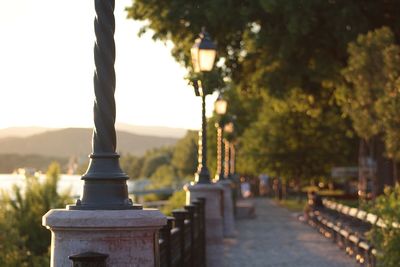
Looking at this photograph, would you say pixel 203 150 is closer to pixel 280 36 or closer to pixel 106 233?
pixel 280 36

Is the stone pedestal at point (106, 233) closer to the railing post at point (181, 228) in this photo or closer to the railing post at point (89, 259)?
the railing post at point (89, 259)

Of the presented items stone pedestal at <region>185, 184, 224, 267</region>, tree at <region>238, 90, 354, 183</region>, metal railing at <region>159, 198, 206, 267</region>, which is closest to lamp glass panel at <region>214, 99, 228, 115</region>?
stone pedestal at <region>185, 184, 224, 267</region>

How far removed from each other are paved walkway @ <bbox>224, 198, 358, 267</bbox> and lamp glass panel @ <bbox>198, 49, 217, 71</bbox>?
4046 mm

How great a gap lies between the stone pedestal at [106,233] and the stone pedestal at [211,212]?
1366cm

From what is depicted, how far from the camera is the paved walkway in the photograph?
1930 cm

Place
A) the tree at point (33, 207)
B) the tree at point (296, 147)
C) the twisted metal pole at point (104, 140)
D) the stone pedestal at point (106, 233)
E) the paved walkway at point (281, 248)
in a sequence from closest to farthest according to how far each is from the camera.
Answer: the stone pedestal at point (106, 233) < the twisted metal pole at point (104, 140) < the tree at point (33, 207) < the paved walkway at point (281, 248) < the tree at point (296, 147)

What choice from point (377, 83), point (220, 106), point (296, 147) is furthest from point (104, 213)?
point (296, 147)

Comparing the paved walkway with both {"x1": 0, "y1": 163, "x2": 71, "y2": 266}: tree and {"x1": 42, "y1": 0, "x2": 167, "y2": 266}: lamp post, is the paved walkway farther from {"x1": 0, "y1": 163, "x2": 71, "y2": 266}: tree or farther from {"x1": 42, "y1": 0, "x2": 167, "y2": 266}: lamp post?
{"x1": 42, "y1": 0, "x2": 167, "y2": 266}: lamp post

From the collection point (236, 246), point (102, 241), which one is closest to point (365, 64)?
point (236, 246)

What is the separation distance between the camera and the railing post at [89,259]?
6.54 m

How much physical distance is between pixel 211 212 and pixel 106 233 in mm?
15831

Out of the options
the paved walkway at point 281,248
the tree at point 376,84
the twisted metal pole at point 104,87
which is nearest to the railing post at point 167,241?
Result: the twisted metal pole at point 104,87

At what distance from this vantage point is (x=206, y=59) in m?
19.5

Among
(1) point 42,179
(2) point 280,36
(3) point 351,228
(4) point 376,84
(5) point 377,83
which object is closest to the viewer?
(1) point 42,179
